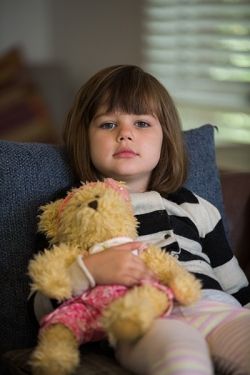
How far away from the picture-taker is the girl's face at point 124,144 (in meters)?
1.29

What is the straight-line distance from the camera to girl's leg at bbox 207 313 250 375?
3.38 ft

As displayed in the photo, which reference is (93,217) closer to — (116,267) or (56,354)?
(116,267)

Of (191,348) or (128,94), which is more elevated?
(128,94)

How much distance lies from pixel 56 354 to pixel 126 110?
0.56 m

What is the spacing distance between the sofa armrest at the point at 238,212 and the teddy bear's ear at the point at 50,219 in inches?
26.4

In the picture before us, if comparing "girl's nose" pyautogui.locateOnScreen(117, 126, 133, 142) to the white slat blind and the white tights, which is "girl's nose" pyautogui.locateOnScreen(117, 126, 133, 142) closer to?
the white tights

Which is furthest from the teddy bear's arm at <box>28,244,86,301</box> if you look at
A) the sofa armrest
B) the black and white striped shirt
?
the sofa armrest

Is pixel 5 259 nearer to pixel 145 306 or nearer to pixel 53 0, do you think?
pixel 145 306

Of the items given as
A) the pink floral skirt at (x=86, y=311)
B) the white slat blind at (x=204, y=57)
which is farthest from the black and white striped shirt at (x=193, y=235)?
the white slat blind at (x=204, y=57)

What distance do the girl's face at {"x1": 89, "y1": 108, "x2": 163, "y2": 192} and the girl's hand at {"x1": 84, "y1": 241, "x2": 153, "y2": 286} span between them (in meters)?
0.26

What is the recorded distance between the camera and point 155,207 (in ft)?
4.34

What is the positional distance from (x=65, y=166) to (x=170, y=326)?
535mm

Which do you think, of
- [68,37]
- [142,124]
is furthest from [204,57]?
[142,124]

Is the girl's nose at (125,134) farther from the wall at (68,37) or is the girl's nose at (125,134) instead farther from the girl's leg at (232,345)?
the wall at (68,37)
